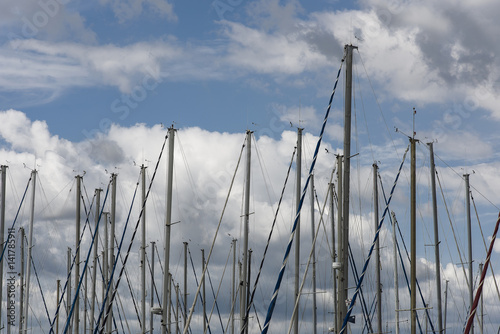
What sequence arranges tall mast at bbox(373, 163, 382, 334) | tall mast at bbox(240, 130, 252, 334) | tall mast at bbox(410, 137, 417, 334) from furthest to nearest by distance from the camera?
tall mast at bbox(373, 163, 382, 334) → tall mast at bbox(240, 130, 252, 334) → tall mast at bbox(410, 137, 417, 334)

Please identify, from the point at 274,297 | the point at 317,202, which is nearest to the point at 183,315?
the point at 317,202

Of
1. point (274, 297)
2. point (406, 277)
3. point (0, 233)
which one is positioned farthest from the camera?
point (406, 277)

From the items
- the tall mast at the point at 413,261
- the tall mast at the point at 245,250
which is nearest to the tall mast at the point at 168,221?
the tall mast at the point at 245,250

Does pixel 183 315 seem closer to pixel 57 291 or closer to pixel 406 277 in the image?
pixel 57 291

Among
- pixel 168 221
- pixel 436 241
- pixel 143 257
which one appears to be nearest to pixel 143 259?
pixel 143 257

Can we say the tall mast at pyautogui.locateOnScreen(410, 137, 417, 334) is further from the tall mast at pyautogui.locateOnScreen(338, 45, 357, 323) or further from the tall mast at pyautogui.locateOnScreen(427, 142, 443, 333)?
the tall mast at pyautogui.locateOnScreen(427, 142, 443, 333)

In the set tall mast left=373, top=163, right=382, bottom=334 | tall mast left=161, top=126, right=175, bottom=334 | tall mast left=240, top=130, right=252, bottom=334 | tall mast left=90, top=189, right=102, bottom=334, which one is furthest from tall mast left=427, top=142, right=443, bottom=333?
tall mast left=90, top=189, right=102, bottom=334

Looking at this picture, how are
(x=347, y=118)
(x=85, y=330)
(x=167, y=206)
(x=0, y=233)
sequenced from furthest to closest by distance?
(x=85, y=330) < (x=0, y=233) < (x=167, y=206) < (x=347, y=118)

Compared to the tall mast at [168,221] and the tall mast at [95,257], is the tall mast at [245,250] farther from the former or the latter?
the tall mast at [95,257]

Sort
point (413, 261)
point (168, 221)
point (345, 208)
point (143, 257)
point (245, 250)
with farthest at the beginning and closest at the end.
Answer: point (143, 257)
point (168, 221)
point (245, 250)
point (413, 261)
point (345, 208)

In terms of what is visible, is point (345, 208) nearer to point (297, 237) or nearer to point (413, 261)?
point (413, 261)

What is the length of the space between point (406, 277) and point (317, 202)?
8849 millimetres

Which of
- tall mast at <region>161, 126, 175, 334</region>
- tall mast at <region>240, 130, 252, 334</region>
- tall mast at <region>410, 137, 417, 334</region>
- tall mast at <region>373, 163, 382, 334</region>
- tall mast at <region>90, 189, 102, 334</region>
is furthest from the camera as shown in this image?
tall mast at <region>90, 189, 102, 334</region>

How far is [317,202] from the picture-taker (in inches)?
1875
